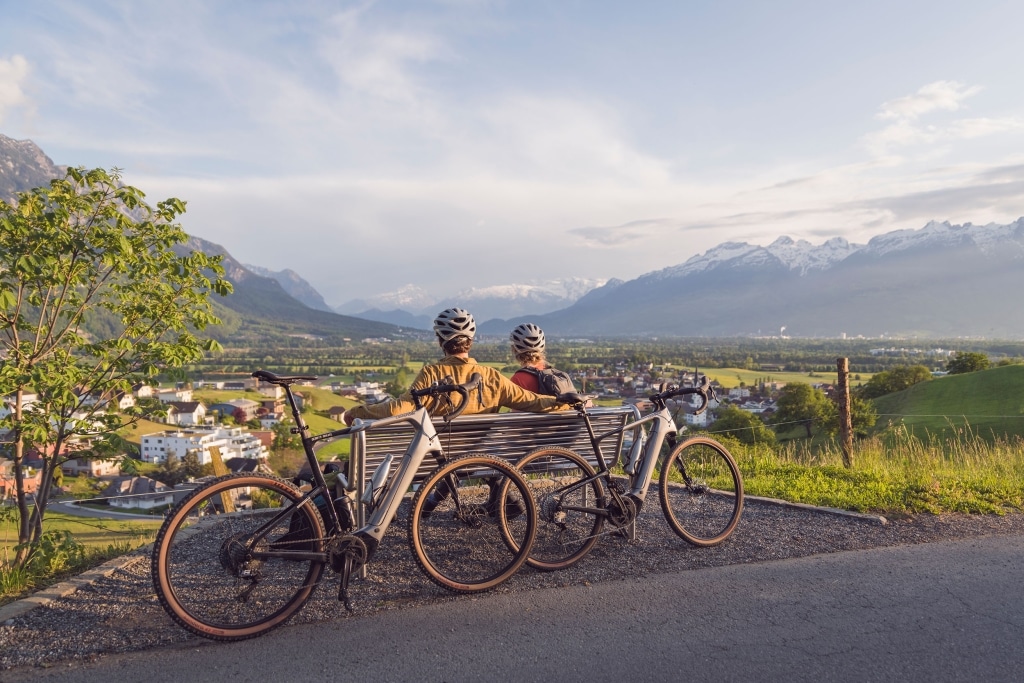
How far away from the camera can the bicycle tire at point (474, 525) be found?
473 cm

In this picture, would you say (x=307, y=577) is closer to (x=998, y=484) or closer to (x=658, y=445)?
(x=658, y=445)

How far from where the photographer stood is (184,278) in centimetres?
704

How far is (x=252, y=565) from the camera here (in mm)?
4152

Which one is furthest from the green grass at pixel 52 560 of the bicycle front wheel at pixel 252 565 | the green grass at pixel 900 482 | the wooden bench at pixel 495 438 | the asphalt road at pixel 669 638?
the green grass at pixel 900 482

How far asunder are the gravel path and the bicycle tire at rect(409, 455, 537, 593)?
0.48ft

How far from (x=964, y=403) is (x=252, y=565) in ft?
111

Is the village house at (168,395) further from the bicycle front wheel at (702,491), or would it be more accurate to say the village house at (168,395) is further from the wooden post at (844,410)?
the wooden post at (844,410)

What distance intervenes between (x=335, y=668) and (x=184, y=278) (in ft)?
15.6

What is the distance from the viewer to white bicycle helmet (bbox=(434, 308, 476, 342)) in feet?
18.6

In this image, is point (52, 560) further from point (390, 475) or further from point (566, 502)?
point (566, 502)

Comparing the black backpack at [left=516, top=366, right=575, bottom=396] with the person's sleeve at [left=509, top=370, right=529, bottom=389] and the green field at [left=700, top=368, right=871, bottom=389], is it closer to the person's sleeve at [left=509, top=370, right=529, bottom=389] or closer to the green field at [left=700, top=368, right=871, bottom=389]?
the person's sleeve at [left=509, top=370, right=529, bottom=389]

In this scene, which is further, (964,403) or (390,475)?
(964,403)

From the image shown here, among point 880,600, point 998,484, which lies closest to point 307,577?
point 880,600

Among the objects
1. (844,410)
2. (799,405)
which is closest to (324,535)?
(844,410)
